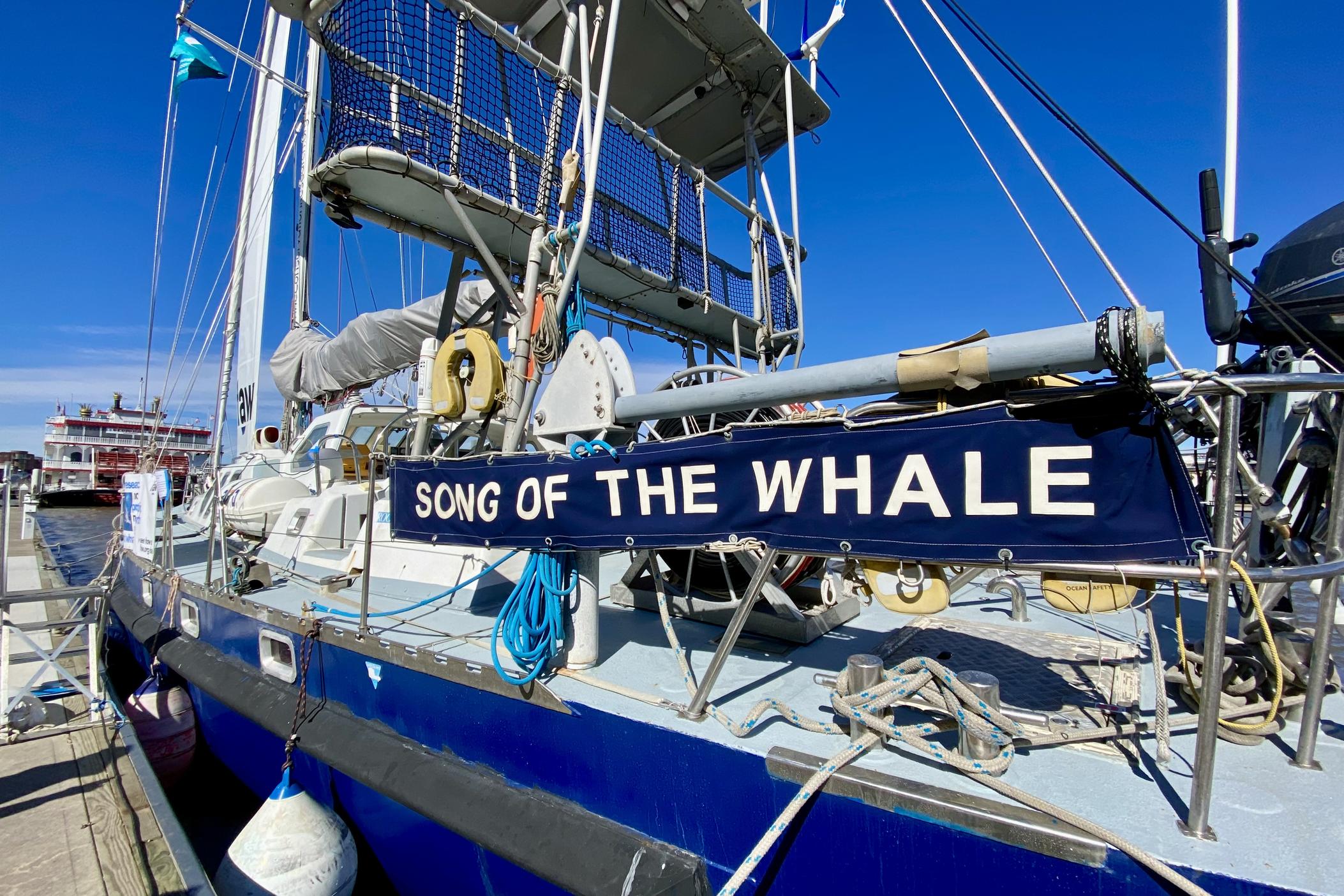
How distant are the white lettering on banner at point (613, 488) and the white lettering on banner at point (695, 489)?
0.94 feet

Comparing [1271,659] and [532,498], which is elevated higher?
[532,498]

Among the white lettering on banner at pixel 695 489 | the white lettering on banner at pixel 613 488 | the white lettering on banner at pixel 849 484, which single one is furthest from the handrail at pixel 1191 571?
the white lettering on banner at pixel 613 488

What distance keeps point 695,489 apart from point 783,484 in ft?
1.17

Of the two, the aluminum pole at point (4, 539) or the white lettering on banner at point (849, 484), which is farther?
the aluminum pole at point (4, 539)

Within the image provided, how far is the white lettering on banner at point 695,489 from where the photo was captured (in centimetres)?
229

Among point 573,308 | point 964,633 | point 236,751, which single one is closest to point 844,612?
point 964,633

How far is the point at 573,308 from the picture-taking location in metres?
3.92

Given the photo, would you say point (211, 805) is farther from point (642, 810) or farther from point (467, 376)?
point (642, 810)

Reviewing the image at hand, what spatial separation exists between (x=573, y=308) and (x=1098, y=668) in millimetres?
3395

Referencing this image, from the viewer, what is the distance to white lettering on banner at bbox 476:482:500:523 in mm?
2967

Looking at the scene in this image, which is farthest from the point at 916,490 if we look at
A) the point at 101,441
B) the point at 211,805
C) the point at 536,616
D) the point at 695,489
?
the point at 101,441

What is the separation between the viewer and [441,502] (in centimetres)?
324

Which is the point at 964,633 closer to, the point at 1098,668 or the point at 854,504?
the point at 1098,668

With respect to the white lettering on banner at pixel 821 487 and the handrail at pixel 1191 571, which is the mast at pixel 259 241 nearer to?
the white lettering on banner at pixel 821 487
